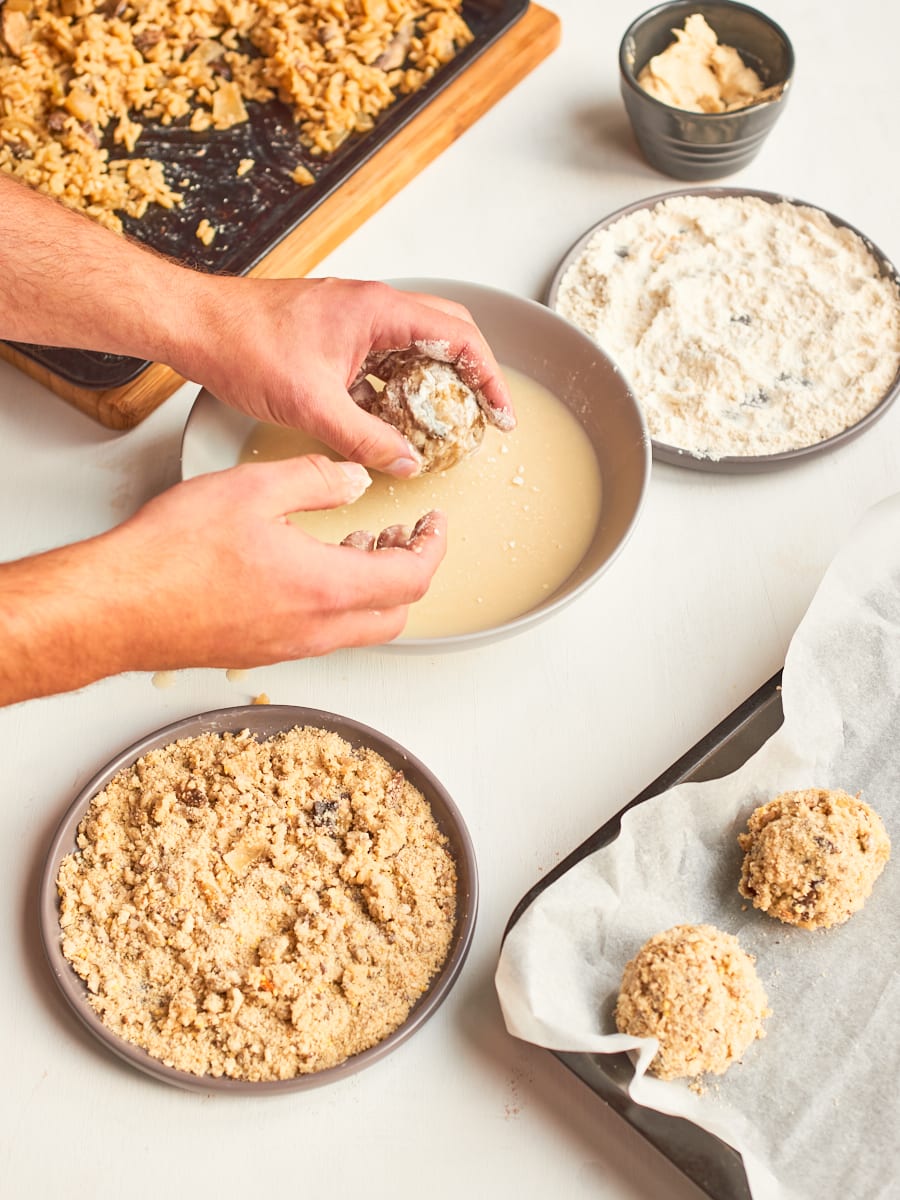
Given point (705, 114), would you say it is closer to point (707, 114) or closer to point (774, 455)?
point (707, 114)

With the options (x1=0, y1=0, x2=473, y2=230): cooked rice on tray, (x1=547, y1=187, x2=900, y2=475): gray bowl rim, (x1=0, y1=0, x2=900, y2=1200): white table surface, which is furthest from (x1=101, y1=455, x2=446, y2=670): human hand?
(x1=0, y1=0, x2=473, y2=230): cooked rice on tray

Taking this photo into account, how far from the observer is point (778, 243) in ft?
5.14

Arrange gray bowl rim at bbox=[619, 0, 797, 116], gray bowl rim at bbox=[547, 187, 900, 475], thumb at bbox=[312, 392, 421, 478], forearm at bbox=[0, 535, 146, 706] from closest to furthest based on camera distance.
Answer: forearm at bbox=[0, 535, 146, 706]
thumb at bbox=[312, 392, 421, 478]
gray bowl rim at bbox=[547, 187, 900, 475]
gray bowl rim at bbox=[619, 0, 797, 116]

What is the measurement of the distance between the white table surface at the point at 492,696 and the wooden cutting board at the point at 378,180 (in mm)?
25

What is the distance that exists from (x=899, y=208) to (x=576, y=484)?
2.32ft

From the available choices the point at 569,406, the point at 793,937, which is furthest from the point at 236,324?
the point at 793,937

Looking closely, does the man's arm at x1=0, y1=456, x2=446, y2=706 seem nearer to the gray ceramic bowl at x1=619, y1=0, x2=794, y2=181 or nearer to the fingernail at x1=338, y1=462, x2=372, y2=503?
the fingernail at x1=338, y1=462, x2=372, y2=503

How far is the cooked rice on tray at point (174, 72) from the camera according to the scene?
1.65m

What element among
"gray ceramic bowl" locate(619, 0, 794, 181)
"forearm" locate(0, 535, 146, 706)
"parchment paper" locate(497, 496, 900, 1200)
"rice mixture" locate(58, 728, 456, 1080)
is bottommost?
"rice mixture" locate(58, 728, 456, 1080)

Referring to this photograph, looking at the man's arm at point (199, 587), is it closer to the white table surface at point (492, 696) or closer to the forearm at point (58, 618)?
the forearm at point (58, 618)

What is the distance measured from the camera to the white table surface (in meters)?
1.06

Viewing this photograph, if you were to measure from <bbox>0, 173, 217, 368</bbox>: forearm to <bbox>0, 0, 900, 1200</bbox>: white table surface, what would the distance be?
0.20 m

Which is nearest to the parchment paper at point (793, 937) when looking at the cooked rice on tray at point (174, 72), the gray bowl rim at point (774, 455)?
the gray bowl rim at point (774, 455)

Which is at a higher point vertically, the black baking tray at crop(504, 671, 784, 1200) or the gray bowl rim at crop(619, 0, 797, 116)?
the gray bowl rim at crop(619, 0, 797, 116)
